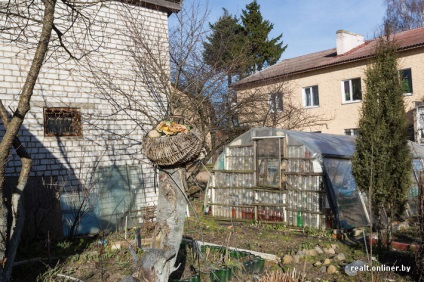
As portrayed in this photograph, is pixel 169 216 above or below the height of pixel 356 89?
below

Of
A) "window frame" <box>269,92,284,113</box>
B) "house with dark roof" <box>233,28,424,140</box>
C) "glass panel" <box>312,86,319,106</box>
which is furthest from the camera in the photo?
"glass panel" <box>312,86,319,106</box>

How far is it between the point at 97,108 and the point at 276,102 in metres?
8.57

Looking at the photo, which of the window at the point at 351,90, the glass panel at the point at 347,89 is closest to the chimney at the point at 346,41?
the glass panel at the point at 347,89

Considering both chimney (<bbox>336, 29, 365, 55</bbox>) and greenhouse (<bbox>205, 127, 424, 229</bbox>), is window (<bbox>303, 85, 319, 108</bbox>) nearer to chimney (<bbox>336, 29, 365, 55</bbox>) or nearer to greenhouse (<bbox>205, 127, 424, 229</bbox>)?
chimney (<bbox>336, 29, 365, 55</bbox>)

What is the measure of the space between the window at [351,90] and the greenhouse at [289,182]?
24.7 feet

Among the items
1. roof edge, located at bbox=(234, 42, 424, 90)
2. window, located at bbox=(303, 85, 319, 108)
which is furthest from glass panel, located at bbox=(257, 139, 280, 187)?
window, located at bbox=(303, 85, 319, 108)

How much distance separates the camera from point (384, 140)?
7.88 m

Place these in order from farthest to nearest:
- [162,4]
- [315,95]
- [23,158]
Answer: [315,95], [162,4], [23,158]

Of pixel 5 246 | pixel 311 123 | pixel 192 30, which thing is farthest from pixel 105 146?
pixel 311 123

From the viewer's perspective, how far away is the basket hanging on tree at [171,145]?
3.78 meters

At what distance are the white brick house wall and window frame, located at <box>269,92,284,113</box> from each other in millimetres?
5776

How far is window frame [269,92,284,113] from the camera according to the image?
16295mm

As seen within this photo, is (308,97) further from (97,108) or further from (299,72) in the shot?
(97,108)

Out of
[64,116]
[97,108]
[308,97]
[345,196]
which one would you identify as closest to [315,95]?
[308,97]
